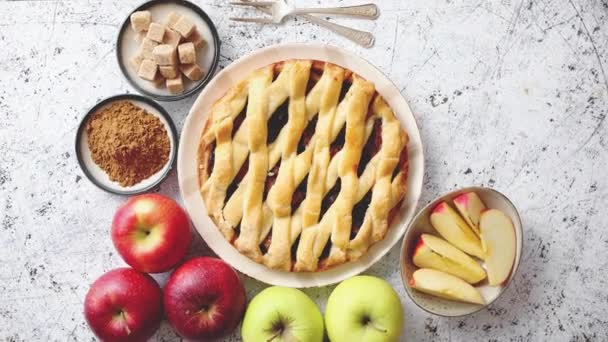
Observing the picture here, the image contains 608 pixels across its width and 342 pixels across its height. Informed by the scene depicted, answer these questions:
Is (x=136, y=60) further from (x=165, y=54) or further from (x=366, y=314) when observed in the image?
(x=366, y=314)

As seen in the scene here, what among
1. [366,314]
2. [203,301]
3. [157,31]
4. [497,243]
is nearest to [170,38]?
[157,31]

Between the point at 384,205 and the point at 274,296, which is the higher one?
the point at 384,205

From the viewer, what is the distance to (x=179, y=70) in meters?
1.66

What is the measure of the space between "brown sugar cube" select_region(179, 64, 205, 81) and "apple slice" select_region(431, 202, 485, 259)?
1.99 feet

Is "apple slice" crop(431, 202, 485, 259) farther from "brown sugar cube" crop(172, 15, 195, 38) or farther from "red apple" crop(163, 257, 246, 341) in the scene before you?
"brown sugar cube" crop(172, 15, 195, 38)

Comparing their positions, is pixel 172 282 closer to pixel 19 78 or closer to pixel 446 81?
pixel 19 78

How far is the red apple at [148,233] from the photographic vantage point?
1562 mm

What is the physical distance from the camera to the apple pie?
1.59m

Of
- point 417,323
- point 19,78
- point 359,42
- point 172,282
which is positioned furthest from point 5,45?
point 417,323

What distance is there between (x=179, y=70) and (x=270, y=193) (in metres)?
0.35

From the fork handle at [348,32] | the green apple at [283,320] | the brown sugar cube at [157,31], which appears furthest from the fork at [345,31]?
the green apple at [283,320]

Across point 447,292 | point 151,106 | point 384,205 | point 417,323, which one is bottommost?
point 417,323

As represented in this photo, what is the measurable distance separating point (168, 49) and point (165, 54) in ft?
0.04

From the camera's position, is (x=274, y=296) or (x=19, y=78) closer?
(x=274, y=296)
